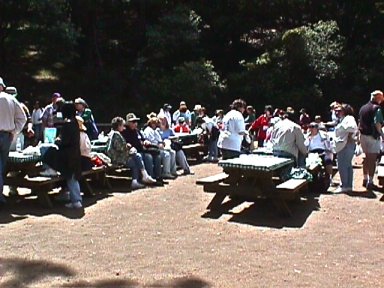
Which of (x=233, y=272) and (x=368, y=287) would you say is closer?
(x=368, y=287)

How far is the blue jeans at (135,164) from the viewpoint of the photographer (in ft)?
36.1

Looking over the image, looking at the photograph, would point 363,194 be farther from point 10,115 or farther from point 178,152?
point 10,115

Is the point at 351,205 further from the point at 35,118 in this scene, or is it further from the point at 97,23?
the point at 97,23

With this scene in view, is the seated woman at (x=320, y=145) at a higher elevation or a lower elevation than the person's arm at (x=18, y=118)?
lower

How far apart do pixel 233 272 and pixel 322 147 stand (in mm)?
5959

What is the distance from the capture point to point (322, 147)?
37.5ft

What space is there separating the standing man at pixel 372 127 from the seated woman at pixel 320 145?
0.71 metres

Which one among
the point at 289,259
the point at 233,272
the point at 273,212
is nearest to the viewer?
the point at 233,272

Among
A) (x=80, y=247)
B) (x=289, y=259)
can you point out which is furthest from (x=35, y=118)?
(x=289, y=259)

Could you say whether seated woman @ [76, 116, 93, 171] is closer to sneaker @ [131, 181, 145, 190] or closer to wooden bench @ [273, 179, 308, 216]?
sneaker @ [131, 181, 145, 190]

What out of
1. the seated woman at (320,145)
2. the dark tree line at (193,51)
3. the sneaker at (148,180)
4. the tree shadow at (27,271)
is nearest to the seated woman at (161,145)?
the sneaker at (148,180)

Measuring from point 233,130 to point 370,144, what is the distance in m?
2.55

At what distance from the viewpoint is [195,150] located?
49.8ft

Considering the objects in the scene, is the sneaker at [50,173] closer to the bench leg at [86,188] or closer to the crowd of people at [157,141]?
the crowd of people at [157,141]
